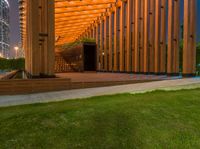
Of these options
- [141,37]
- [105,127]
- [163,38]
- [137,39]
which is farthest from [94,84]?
[137,39]

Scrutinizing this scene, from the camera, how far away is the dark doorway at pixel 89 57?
22406 millimetres

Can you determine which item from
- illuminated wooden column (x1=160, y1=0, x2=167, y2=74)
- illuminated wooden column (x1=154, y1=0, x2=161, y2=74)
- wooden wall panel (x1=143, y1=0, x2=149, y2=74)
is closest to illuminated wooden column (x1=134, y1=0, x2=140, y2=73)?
wooden wall panel (x1=143, y1=0, x2=149, y2=74)

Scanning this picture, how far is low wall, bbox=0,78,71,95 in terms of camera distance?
852 centimetres

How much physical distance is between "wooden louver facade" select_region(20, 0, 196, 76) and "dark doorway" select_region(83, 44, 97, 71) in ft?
8.31

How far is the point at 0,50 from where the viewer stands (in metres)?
119

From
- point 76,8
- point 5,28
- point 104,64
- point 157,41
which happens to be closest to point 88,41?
point 76,8

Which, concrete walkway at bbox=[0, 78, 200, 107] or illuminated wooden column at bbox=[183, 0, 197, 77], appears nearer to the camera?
concrete walkway at bbox=[0, 78, 200, 107]

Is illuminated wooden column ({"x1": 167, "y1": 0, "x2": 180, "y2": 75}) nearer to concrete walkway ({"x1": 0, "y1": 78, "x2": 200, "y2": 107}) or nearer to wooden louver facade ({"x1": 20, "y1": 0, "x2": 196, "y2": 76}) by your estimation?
wooden louver facade ({"x1": 20, "y1": 0, "x2": 196, "y2": 76})

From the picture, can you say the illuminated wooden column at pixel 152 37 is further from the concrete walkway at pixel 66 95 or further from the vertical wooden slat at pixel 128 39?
the concrete walkway at pixel 66 95

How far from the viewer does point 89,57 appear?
2270 centimetres

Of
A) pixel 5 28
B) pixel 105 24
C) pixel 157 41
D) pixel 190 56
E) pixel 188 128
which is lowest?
pixel 188 128

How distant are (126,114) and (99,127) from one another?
0.87 meters

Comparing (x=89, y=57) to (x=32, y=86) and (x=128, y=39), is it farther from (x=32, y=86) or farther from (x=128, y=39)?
(x=32, y=86)

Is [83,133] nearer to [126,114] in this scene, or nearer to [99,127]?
[99,127]
